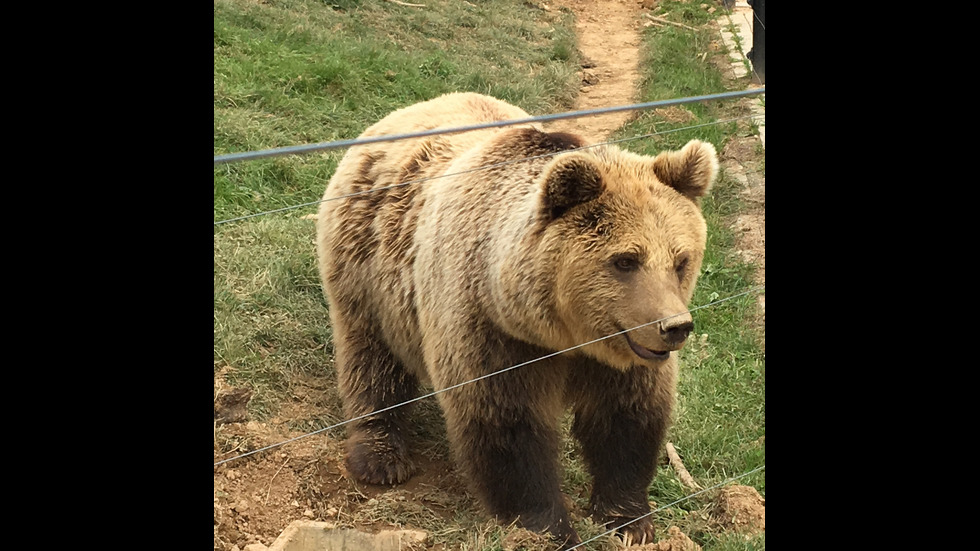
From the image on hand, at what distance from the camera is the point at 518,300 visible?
117 inches

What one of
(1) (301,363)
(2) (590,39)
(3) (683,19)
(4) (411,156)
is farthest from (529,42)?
(1) (301,363)

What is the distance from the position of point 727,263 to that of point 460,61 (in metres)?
4.39

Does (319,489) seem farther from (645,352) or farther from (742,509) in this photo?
(742,509)

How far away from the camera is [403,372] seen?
3.79m

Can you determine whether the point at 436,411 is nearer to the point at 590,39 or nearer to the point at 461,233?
the point at 461,233

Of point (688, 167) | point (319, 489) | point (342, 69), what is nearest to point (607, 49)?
point (342, 69)

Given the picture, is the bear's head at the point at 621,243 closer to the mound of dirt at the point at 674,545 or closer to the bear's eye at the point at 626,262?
the bear's eye at the point at 626,262

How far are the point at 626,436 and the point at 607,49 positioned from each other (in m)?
5.60

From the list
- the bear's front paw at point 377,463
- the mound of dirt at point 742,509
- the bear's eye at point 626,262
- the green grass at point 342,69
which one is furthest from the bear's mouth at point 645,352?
the green grass at point 342,69

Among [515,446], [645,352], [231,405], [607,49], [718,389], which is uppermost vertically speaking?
[645,352]

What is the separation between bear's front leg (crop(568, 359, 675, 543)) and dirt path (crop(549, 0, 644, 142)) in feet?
7.97

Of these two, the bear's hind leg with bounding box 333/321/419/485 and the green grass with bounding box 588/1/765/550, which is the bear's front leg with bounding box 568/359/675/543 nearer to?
the green grass with bounding box 588/1/765/550

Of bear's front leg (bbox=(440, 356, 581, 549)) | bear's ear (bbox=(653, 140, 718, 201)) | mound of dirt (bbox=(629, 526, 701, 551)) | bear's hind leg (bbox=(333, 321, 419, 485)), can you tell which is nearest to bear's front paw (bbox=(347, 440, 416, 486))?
bear's hind leg (bbox=(333, 321, 419, 485))

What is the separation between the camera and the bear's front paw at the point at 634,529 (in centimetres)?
332
